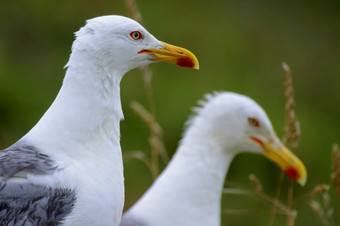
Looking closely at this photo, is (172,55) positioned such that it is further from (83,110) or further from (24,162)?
(24,162)

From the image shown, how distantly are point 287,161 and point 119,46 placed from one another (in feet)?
6.03

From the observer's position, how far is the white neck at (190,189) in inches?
188

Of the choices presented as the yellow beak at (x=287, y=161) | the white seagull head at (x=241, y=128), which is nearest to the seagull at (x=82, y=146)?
the white seagull head at (x=241, y=128)

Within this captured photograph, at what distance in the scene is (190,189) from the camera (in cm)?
491

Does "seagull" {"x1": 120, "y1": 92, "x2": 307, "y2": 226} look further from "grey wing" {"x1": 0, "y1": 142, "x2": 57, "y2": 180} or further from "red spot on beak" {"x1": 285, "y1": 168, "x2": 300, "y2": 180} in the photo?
"grey wing" {"x1": 0, "y1": 142, "x2": 57, "y2": 180}

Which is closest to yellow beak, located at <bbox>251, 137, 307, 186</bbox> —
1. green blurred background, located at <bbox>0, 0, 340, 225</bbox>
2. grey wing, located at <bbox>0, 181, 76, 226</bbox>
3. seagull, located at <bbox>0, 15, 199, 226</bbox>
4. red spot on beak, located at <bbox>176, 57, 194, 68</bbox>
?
red spot on beak, located at <bbox>176, 57, 194, 68</bbox>

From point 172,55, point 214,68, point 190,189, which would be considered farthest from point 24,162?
point 214,68

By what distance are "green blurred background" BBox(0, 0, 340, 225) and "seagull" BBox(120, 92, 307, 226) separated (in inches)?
129

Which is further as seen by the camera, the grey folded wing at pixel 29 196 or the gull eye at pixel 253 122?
the gull eye at pixel 253 122

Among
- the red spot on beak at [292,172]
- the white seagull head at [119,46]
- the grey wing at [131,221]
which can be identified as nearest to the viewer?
the white seagull head at [119,46]

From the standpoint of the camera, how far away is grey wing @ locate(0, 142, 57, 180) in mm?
3305

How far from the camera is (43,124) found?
3545 mm

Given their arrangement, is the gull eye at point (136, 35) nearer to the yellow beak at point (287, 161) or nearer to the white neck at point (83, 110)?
the white neck at point (83, 110)

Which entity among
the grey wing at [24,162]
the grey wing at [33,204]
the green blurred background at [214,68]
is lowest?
the green blurred background at [214,68]
